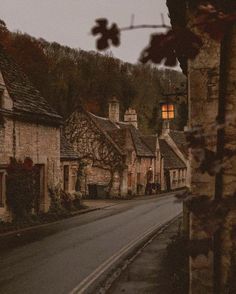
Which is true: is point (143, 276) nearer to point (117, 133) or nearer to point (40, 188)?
point (40, 188)

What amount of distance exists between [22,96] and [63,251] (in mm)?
11622

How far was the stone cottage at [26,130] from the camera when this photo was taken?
22.8 metres

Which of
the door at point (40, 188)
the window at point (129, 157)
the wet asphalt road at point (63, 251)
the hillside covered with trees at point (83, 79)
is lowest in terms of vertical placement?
the wet asphalt road at point (63, 251)

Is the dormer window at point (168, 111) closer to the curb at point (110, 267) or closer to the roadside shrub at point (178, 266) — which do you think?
the curb at point (110, 267)

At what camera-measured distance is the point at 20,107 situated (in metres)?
24.0

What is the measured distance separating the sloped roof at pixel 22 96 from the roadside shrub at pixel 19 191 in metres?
2.78

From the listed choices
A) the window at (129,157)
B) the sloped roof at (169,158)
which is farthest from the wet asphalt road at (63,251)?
the sloped roof at (169,158)

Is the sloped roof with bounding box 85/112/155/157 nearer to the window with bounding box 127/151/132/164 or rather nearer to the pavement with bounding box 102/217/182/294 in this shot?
the window with bounding box 127/151/132/164

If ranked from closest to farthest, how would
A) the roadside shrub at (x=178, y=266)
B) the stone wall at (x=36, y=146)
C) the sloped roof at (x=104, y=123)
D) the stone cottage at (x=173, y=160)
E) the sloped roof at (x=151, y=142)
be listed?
1. the roadside shrub at (x=178, y=266)
2. the stone wall at (x=36, y=146)
3. the sloped roof at (x=104, y=123)
4. the sloped roof at (x=151, y=142)
5. the stone cottage at (x=173, y=160)

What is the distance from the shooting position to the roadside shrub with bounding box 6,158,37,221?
22.7m

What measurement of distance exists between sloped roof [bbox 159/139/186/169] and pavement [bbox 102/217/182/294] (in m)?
44.0

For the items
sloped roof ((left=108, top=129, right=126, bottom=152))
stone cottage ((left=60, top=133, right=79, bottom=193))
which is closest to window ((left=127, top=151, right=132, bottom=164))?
sloped roof ((left=108, top=129, right=126, bottom=152))

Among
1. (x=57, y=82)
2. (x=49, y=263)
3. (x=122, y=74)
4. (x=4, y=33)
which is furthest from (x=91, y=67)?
(x=49, y=263)

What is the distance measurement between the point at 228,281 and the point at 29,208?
18535 mm
